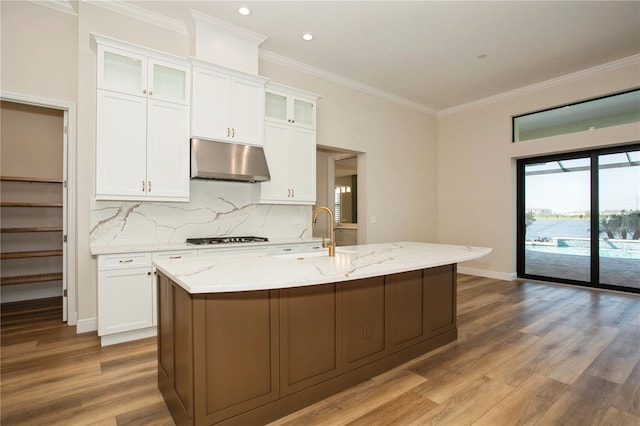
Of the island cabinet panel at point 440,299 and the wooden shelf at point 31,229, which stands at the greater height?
the wooden shelf at point 31,229

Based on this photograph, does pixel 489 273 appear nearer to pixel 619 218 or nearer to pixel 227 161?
pixel 619 218

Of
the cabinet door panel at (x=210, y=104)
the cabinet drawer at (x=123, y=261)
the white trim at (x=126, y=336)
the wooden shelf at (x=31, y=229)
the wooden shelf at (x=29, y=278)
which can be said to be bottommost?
the white trim at (x=126, y=336)

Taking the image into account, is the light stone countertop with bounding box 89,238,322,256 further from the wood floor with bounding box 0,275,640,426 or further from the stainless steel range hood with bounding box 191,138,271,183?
the wood floor with bounding box 0,275,640,426

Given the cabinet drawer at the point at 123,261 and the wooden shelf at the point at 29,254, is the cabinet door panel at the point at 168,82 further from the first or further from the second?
the wooden shelf at the point at 29,254

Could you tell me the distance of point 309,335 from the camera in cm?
196

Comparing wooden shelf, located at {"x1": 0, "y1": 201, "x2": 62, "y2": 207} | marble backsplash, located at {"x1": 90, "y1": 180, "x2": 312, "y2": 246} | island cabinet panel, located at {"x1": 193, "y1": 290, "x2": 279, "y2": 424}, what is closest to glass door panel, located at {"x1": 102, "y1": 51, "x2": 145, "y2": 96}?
marble backsplash, located at {"x1": 90, "y1": 180, "x2": 312, "y2": 246}

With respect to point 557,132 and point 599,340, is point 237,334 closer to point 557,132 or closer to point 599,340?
point 599,340

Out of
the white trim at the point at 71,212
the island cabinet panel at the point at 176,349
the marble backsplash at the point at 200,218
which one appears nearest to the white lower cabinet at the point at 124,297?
the marble backsplash at the point at 200,218

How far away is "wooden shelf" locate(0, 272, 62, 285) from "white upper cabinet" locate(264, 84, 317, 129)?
3.48 m

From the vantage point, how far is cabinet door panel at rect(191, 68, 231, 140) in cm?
344

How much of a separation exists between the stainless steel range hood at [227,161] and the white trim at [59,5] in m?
1.81

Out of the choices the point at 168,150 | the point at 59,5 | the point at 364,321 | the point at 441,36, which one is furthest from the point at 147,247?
the point at 441,36

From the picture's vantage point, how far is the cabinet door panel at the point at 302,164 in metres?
4.25

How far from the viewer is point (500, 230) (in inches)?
227
